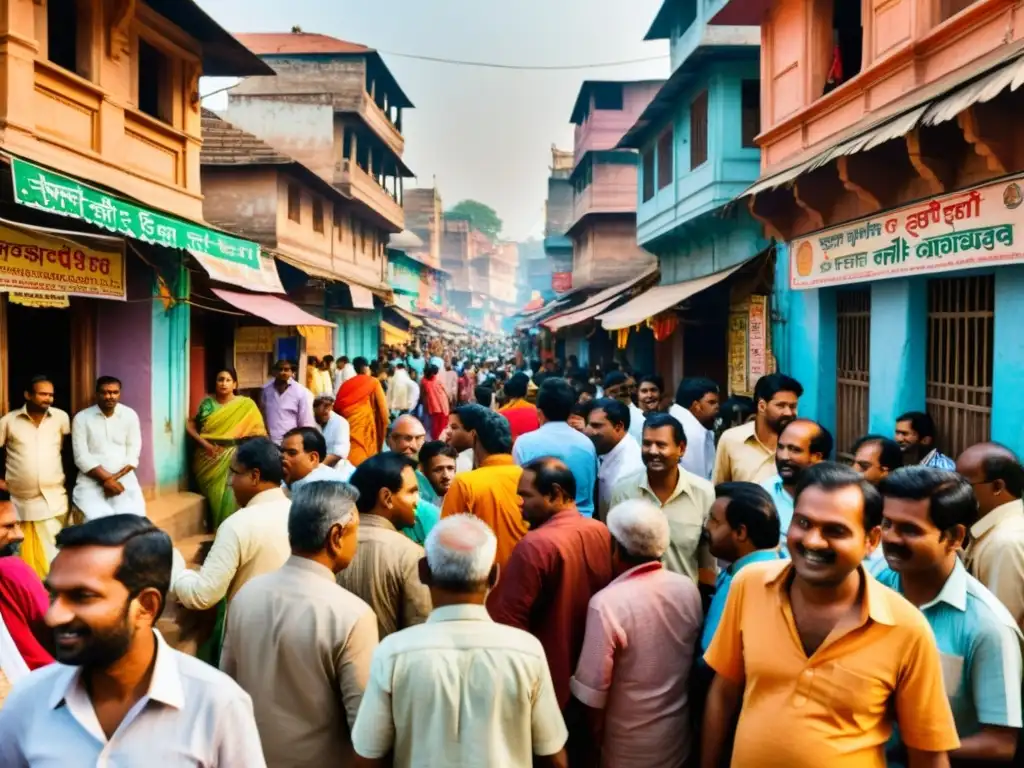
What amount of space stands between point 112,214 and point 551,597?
483cm

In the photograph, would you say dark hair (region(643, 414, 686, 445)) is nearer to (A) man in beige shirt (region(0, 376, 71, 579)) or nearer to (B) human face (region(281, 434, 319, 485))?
(B) human face (region(281, 434, 319, 485))

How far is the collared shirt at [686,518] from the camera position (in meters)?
3.99

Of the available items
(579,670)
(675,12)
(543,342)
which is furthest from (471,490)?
(543,342)

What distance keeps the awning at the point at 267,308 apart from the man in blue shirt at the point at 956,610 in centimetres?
762

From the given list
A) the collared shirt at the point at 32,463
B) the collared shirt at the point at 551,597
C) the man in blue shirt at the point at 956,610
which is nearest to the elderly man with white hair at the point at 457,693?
the collared shirt at the point at 551,597

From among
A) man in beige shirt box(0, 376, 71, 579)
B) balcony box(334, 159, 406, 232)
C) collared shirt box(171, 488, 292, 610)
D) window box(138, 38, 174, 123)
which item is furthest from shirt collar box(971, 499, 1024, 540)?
balcony box(334, 159, 406, 232)

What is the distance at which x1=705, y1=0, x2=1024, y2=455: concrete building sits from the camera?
5.69 metres

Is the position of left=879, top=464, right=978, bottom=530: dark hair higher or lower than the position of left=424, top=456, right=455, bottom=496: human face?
higher

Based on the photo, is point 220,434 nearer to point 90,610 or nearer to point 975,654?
point 90,610

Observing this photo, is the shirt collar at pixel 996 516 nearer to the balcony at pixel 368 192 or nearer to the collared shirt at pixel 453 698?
the collared shirt at pixel 453 698

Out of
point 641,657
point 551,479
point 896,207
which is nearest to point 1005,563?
point 641,657

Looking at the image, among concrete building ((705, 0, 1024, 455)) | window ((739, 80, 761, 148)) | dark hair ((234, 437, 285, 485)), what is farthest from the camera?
window ((739, 80, 761, 148))

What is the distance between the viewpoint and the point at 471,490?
13.9 ft

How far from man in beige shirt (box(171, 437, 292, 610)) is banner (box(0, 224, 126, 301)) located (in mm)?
3476
